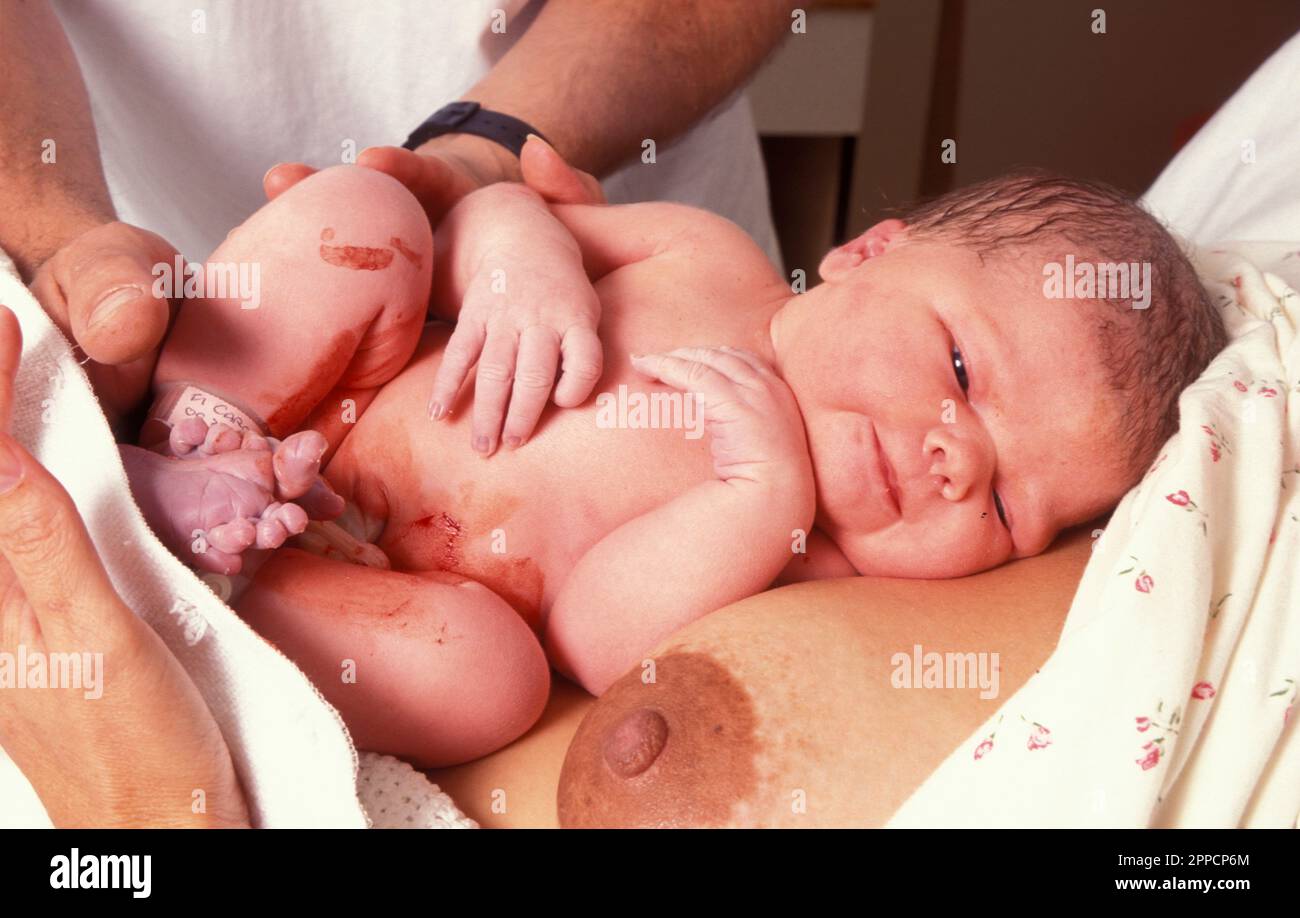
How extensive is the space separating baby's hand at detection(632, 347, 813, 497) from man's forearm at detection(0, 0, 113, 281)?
1.81 feet

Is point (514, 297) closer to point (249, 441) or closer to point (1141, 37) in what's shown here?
point (249, 441)

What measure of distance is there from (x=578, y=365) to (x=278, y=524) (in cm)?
30

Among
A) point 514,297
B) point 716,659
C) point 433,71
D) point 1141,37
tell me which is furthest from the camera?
point 1141,37

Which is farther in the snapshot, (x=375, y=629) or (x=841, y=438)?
(x=841, y=438)

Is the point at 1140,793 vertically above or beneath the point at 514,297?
beneath

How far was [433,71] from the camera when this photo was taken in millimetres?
1736

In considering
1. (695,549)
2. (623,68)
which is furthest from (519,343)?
(623,68)

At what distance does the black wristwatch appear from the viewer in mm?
1471

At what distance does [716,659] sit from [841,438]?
29 centimetres

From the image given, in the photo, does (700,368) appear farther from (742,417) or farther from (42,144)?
(42,144)

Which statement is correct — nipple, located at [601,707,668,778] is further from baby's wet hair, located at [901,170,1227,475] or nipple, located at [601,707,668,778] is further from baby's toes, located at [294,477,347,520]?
baby's wet hair, located at [901,170,1227,475]

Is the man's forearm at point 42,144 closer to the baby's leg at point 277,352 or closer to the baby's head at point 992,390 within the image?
the baby's leg at point 277,352

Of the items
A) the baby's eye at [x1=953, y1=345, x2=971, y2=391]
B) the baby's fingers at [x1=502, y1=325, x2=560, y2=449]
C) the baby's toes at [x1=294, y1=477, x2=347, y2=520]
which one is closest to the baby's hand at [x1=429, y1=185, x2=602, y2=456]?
the baby's fingers at [x1=502, y1=325, x2=560, y2=449]
